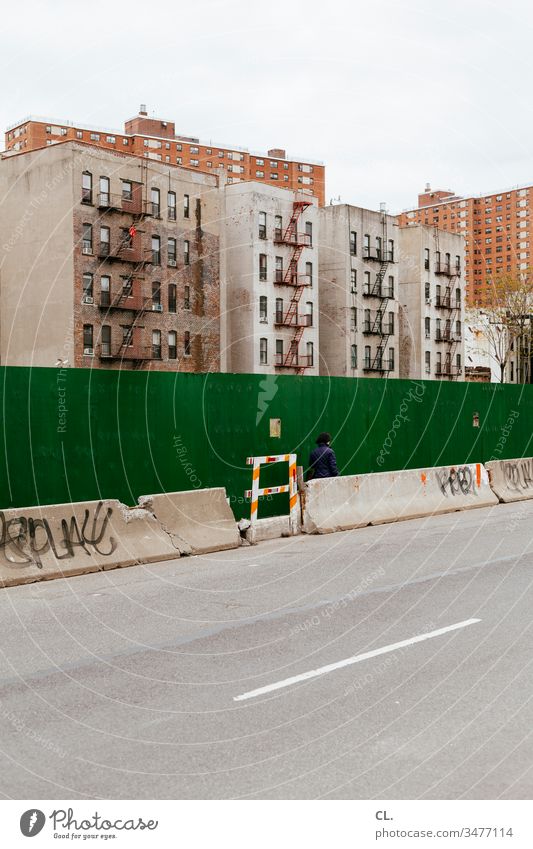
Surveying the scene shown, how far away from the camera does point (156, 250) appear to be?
2544 inches

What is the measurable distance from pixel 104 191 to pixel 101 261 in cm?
442

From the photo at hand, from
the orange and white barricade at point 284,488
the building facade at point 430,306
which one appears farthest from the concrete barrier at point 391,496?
the building facade at point 430,306

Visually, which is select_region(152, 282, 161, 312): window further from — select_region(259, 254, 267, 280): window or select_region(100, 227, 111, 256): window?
select_region(259, 254, 267, 280): window

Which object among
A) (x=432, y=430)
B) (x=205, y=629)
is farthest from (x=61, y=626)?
(x=432, y=430)

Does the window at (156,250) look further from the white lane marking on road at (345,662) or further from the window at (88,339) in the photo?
the white lane marking on road at (345,662)

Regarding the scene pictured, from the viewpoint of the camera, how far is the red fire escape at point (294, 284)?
2889 inches

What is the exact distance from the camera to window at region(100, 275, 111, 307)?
60375 mm

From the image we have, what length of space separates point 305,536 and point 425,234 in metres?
77.2

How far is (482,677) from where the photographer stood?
6.77 m

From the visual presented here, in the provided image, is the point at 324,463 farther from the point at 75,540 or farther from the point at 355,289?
the point at 355,289

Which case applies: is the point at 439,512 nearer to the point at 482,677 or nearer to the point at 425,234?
the point at 482,677

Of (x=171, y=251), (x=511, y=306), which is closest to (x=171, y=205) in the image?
(x=171, y=251)

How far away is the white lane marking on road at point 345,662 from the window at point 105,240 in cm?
5496

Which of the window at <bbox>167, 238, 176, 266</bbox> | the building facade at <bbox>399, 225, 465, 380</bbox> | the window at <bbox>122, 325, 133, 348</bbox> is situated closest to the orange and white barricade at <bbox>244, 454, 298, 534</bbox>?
the window at <bbox>122, 325, 133, 348</bbox>
